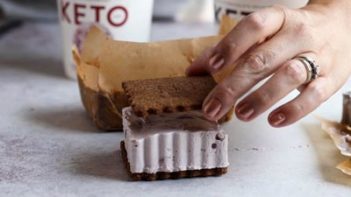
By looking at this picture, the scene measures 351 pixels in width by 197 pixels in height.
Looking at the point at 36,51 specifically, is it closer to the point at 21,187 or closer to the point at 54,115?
the point at 54,115

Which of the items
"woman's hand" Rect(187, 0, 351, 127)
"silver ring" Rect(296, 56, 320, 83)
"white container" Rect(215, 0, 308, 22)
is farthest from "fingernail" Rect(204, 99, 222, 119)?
"white container" Rect(215, 0, 308, 22)

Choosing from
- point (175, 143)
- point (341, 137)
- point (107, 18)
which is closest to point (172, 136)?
point (175, 143)

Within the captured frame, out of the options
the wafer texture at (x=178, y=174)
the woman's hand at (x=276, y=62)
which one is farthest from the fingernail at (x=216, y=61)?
the wafer texture at (x=178, y=174)

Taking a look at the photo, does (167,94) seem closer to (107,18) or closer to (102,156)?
Result: (102,156)

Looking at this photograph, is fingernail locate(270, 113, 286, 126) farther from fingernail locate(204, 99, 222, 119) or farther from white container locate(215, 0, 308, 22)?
white container locate(215, 0, 308, 22)

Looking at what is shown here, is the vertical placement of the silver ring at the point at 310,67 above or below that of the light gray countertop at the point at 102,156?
above

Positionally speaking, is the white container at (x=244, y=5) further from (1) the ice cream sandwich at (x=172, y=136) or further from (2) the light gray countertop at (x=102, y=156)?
(1) the ice cream sandwich at (x=172, y=136)
